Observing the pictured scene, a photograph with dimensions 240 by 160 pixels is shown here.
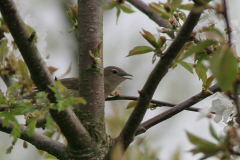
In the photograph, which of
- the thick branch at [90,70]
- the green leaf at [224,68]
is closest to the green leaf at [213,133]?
the green leaf at [224,68]

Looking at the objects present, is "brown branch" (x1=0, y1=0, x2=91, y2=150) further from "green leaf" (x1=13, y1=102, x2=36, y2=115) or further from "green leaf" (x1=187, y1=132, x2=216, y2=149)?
"green leaf" (x1=187, y1=132, x2=216, y2=149)

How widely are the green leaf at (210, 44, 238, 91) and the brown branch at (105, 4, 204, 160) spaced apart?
0.29 metres

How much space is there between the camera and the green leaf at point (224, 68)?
123cm

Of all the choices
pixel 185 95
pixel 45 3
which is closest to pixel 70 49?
pixel 45 3

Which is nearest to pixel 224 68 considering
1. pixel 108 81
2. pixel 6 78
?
pixel 6 78

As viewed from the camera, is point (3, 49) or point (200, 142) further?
point (3, 49)

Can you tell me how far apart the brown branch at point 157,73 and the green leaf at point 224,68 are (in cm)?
29

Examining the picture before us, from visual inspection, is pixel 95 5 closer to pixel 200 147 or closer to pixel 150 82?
pixel 150 82

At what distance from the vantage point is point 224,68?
125cm

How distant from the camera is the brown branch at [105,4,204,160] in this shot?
186 cm

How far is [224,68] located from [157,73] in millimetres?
864

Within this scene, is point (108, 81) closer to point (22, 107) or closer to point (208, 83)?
point (208, 83)

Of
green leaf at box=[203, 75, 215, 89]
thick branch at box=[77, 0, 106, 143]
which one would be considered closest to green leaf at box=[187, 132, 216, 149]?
green leaf at box=[203, 75, 215, 89]

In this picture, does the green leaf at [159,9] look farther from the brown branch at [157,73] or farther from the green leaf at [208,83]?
the brown branch at [157,73]
